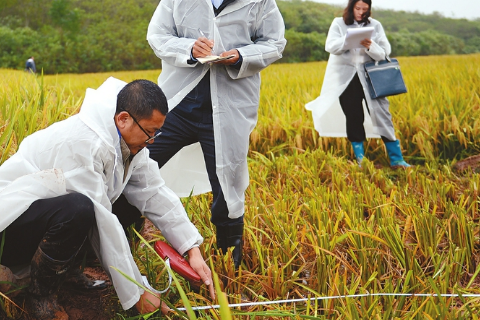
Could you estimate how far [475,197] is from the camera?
2.80 m

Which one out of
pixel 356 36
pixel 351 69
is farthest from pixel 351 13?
pixel 351 69

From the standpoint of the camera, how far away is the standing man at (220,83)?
215 cm

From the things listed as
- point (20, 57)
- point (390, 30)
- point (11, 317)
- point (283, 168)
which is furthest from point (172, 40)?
point (390, 30)

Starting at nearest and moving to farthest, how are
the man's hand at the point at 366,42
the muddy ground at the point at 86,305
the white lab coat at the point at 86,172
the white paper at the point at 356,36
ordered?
the white lab coat at the point at 86,172, the muddy ground at the point at 86,305, the white paper at the point at 356,36, the man's hand at the point at 366,42

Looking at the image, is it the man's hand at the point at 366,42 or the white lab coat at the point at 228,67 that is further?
the man's hand at the point at 366,42

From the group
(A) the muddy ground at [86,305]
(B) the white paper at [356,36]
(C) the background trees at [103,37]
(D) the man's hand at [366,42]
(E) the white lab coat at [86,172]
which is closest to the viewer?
(E) the white lab coat at [86,172]

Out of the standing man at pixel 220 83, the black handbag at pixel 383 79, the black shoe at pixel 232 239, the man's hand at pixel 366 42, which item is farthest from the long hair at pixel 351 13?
the black shoe at pixel 232 239

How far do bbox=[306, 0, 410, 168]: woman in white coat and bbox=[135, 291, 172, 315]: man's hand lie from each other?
2381 millimetres

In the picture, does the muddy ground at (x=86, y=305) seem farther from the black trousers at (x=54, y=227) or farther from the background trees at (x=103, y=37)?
the background trees at (x=103, y=37)

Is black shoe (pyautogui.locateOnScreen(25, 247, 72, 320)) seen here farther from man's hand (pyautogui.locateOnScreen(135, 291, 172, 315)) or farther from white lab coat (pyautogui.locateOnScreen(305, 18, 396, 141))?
white lab coat (pyautogui.locateOnScreen(305, 18, 396, 141))

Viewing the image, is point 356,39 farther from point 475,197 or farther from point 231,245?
point 231,245

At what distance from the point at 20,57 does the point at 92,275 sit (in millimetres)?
18300

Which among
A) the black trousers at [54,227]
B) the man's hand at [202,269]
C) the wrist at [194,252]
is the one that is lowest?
the man's hand at [202,269]

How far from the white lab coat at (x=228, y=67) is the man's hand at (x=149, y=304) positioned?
1.77ft
